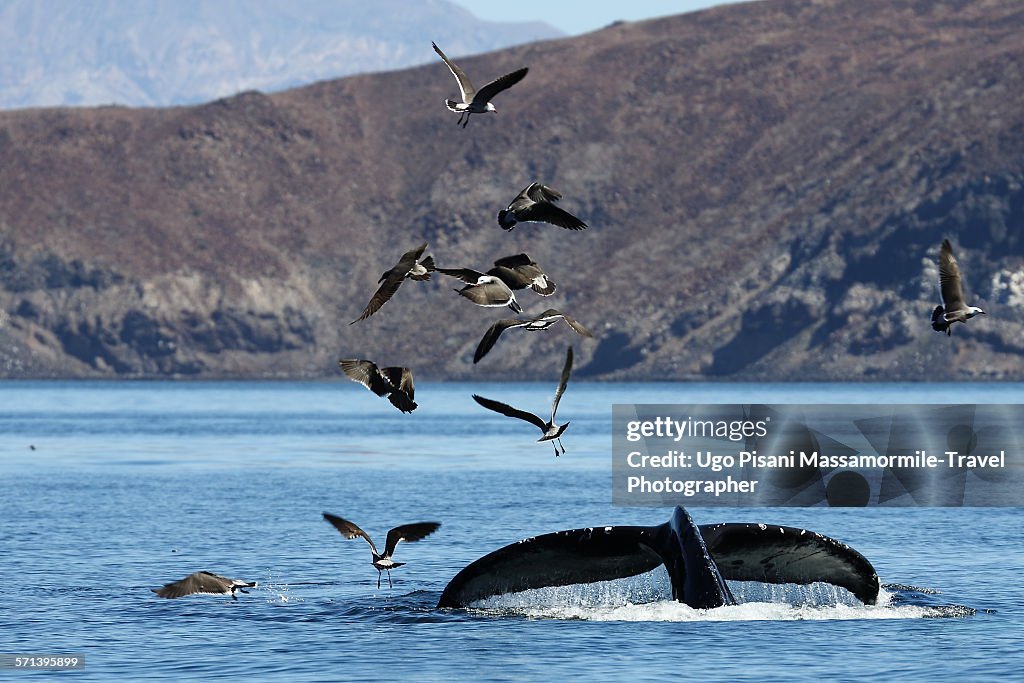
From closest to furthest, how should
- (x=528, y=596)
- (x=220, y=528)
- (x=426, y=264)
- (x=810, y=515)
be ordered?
(x=426, y=264) < (x=528, y=596) < (x=220, y=528) < (x=810, y=515)

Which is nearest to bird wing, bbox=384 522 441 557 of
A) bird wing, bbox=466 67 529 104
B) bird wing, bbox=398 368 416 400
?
bird wing, bbox=398 368 416 400

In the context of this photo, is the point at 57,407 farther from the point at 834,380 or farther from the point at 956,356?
the point at 956,356

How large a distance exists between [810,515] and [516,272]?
29940 millimetres

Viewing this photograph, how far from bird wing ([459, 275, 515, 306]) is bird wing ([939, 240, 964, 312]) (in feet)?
28.4

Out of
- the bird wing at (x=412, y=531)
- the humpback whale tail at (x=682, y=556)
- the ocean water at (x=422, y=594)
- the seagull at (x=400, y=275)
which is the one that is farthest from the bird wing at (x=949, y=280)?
the seagull at (x=400, y=275)

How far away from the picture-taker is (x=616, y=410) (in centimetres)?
15875

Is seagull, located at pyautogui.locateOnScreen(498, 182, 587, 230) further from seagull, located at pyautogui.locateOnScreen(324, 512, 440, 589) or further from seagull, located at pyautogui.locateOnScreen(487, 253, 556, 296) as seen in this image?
seagull, located at pyautogui.locateOnScreen(324, 512, 440, 589)

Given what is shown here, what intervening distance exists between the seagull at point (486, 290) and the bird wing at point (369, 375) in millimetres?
1410

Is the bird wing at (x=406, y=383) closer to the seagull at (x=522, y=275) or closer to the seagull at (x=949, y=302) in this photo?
the seagull at (x=522, y=275)

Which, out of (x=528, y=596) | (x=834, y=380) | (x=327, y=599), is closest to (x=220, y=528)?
(x=327, y=599)

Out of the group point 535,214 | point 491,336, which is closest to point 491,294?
point 491,336

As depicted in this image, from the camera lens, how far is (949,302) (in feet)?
88.8

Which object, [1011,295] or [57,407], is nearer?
[57,407]

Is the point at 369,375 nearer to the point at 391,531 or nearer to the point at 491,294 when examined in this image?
the point at 491,294
